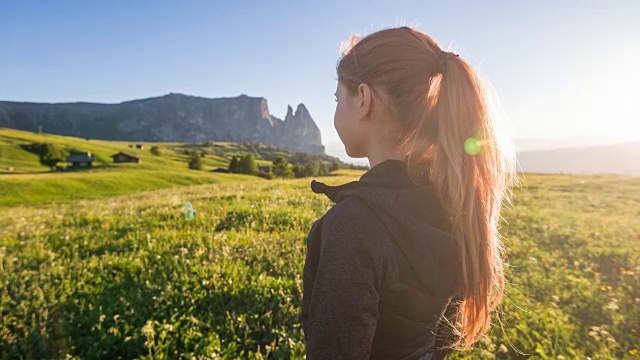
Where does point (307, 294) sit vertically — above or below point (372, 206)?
below

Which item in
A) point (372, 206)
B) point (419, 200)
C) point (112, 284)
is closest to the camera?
point (372, 206)

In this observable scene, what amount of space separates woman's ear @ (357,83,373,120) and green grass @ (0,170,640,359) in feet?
11.1

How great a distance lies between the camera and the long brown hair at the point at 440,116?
2.23 meters

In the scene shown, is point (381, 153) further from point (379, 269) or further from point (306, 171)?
point (306, 171)

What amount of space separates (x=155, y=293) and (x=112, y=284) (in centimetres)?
90

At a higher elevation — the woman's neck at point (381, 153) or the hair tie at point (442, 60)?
the hair tie at point (442, 60)

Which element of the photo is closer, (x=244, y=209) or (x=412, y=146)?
(x=412, y=146)

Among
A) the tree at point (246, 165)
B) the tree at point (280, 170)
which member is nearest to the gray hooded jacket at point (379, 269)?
the tree at point (280, 170)

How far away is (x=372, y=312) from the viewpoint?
1763mm

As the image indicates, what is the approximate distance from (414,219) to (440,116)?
0.74 m

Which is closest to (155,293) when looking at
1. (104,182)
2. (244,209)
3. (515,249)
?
(244,209)

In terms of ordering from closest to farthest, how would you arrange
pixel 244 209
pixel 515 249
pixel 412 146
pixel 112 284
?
pixel 412 146, pixel 112 284, pixel 515 249, pixel 244 209

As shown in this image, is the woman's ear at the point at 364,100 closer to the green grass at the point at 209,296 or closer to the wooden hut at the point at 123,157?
the green grass at the point at 209,296

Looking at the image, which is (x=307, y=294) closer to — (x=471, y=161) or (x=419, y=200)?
(x=419, y=200)
